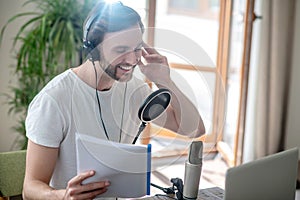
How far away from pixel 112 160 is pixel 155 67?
0.99 feet

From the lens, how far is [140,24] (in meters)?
1.08

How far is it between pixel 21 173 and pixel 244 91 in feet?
7.54

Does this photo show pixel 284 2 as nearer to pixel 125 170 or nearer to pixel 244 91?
pixel 244 91

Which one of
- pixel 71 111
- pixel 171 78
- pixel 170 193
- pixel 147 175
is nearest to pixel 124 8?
pixel 171 78

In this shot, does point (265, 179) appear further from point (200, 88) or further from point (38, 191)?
point (38, 191)

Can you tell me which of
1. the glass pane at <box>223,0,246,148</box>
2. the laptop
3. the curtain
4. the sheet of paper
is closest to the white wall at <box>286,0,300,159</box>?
the curtain

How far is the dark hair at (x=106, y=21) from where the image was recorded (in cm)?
104

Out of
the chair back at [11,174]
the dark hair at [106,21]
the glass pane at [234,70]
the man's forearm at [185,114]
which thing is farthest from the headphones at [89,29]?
the glass pane at [234,70]

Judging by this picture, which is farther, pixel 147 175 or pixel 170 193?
pixel 170 193

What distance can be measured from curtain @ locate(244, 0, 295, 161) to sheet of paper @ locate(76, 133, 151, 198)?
2.60 meters

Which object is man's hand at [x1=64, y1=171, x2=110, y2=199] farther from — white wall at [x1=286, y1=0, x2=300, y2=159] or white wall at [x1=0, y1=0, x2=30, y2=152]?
white wall at [x1=286, y1=0, x2=300, y2=159]

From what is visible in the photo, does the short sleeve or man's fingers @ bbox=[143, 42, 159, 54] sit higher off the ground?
man's fingers @ bbox=[143, 42, 159, 54]

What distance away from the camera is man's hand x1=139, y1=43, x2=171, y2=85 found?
1071 mm

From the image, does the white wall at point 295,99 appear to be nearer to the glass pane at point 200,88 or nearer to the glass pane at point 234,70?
the glass pane at point 234,70
